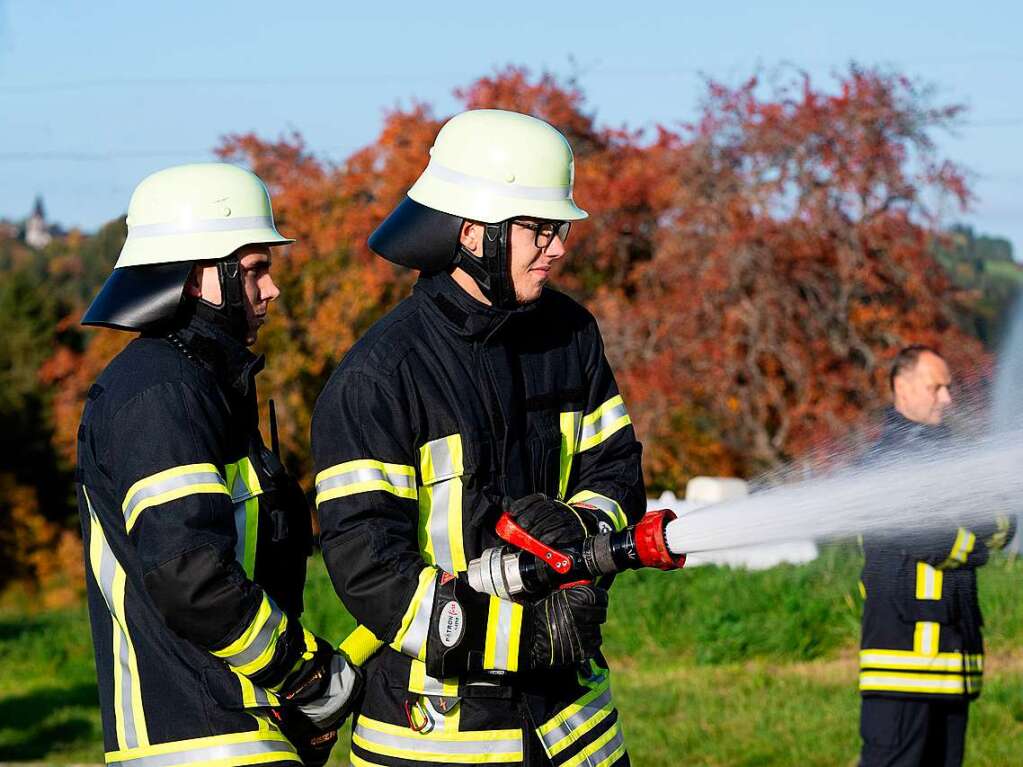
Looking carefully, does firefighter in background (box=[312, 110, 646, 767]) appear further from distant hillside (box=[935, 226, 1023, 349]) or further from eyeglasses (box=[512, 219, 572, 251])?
distant hillside (box=[935, 226, 1023, 349])

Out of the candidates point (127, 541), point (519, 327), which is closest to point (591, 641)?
point (519, 327)

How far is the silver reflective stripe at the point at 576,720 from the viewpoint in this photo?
3.47 m

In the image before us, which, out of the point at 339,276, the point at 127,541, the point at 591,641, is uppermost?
the point at 339,276

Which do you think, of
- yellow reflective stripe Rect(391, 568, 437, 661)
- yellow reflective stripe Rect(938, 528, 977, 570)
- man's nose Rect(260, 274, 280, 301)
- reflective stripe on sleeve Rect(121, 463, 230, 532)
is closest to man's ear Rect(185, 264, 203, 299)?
man's nose Rect(260, 274, 280, 301)

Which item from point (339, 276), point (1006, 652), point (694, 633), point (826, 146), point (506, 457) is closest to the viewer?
point (506, 457)

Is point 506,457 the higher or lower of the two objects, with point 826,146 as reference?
lower

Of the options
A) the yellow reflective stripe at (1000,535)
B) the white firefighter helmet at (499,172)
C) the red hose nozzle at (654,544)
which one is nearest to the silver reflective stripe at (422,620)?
the red hose nozzle at (654,544)

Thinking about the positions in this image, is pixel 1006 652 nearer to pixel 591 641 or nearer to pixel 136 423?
pixel 591 641

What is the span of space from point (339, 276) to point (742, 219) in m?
7.14

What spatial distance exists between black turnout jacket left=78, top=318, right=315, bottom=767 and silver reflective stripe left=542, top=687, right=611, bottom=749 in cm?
62

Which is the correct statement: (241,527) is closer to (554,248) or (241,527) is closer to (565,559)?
(565,559)

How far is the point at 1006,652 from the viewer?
7.80m

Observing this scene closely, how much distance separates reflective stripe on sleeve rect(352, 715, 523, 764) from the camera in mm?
3408

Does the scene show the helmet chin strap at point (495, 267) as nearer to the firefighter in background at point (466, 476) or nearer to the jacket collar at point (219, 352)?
the firefighter in background at point (466, 476)
